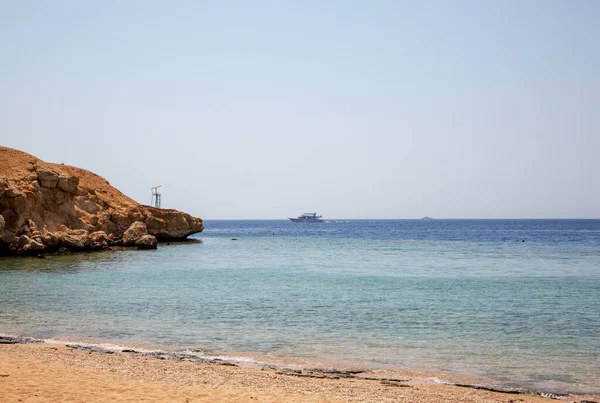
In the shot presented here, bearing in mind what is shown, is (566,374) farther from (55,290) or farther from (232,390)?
(55,290)

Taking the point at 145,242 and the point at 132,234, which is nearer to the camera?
the point at 145,242

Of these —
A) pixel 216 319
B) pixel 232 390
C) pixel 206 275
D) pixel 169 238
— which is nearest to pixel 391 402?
pixel 232 390

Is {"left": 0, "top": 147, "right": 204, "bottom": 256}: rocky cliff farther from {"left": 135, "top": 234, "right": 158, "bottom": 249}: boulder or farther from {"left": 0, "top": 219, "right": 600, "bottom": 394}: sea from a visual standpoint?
{"left": 0, "top": 219, "right": 600, "bottom": 394}: sea

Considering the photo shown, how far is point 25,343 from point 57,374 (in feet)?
13.9

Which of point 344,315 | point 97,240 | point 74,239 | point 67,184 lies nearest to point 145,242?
point 97,240

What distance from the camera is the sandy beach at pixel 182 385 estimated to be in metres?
9.55

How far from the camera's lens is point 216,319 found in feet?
60.4

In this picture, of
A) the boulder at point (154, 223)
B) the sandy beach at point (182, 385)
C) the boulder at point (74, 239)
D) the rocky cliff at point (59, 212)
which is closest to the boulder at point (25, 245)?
the rocky cliff at point (59, 212)

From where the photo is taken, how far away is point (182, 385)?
34.3 feet

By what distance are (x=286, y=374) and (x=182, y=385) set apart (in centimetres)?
229

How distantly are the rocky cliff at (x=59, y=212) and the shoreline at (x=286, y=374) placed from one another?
1235 inches

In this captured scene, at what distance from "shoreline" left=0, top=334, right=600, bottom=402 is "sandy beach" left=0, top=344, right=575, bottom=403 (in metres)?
0.02

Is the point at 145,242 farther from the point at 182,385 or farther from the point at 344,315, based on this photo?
the point at 182,385

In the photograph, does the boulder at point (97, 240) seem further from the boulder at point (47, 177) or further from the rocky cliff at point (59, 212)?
the boulder at point (47, 177)
